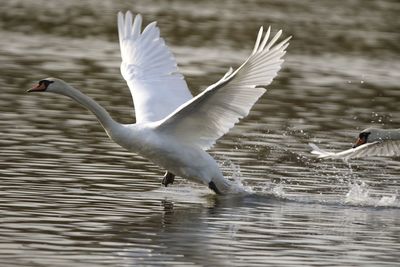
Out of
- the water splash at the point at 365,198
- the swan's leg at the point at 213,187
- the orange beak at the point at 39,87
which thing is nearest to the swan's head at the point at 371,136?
the water splash at the point at 365,198

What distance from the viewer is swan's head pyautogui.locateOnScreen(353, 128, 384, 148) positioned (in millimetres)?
→ 14070

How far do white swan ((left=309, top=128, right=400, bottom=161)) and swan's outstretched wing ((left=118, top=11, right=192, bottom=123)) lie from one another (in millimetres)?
1763

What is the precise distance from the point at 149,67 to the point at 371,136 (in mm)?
2721

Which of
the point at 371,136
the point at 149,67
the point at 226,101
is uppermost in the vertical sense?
the point at 226,101

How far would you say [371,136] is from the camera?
1414cm

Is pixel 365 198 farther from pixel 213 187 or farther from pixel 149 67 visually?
pixel 149 67

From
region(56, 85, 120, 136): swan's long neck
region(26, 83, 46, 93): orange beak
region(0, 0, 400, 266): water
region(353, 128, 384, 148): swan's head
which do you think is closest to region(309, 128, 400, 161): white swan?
region(353, 128, 384, 148): swan's head

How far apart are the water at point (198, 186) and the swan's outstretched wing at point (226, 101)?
713mm

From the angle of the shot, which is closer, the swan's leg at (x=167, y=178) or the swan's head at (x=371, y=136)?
the swan's leg at (x=167, y=178)

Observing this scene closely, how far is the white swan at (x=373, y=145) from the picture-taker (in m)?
13.9

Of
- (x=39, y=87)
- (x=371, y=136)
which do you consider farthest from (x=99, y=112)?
(x=371, y=136)

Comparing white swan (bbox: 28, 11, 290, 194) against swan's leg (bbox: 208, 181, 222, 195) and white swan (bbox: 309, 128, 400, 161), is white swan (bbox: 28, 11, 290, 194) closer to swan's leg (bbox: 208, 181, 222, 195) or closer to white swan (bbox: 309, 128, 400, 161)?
swan's leg (bbox: 208, 181, 222, 195)

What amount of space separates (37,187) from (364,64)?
15.2 metres

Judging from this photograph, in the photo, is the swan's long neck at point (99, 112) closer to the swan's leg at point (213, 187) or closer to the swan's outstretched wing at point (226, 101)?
the swan's outstretched wing at point (226, 101)
